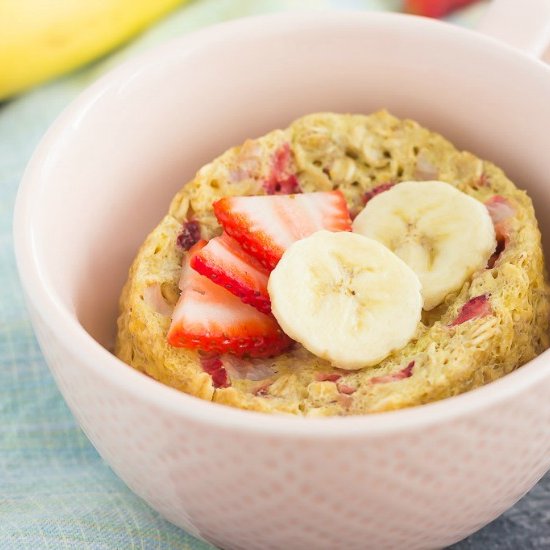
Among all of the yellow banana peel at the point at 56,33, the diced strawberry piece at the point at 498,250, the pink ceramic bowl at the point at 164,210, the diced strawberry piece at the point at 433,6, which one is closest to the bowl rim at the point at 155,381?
the pink ceramic bowl at the point at 164,210

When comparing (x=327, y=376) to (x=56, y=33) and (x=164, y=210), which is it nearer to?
(x=164, y=210)

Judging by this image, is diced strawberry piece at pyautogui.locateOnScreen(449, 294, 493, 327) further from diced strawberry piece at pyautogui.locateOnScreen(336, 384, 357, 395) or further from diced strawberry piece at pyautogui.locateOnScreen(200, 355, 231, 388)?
diced strawberry piece at pyautogui.locateOnScreen(200, 355, 231, 388)

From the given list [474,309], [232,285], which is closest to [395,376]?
[474,309]

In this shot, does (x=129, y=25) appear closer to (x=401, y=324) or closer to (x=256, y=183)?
(x=256, y=183)

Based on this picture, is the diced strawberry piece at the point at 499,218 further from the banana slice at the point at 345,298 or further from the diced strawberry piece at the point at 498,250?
the banana slice at the point at 345,298

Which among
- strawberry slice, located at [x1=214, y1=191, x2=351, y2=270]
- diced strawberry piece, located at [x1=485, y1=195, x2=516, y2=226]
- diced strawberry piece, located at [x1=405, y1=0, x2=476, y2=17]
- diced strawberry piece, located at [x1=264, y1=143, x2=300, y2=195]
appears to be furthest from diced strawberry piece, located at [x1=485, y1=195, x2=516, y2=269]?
diced strawberry piece, located at [x1=405, y1=0, x2=476, y2=17]
